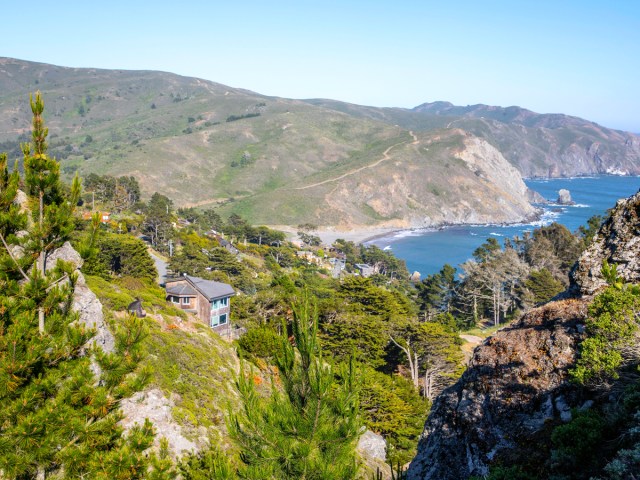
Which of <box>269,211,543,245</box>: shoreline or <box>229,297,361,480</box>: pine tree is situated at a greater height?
<box>229,297,361,480</box>: pine tree

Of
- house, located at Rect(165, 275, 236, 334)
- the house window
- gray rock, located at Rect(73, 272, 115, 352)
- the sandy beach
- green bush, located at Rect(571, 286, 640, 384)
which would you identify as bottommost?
the sandy beach

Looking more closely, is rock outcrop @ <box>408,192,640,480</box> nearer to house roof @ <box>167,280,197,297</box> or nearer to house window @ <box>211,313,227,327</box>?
house window @ <box>211,313,227,327</box>

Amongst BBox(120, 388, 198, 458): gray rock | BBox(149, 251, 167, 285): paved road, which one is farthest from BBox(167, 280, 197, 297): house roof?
BBox(120, 388, 198, 458): gray rock

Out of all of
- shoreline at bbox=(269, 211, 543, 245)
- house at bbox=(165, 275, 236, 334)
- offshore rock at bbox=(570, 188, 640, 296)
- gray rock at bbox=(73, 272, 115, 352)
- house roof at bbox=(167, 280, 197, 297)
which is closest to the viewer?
offshore rock at bbox=(570, 188, 640, 296)

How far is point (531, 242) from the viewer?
2734 inches

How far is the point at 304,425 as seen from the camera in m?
9.51

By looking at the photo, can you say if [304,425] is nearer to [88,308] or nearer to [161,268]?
[88,308]

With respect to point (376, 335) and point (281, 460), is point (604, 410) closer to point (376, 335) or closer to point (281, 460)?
point (281, 460)

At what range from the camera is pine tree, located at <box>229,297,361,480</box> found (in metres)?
9.21

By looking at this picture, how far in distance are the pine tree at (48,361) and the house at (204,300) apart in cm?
2855

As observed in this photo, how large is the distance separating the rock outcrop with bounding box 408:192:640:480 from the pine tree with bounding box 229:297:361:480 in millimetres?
3145

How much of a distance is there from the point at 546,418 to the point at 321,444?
188 inches

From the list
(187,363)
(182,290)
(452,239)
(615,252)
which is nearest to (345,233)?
(452,239)

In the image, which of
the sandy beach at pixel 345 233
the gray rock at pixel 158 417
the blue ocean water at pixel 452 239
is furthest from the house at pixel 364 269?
the gray rock at pixel 158 417
